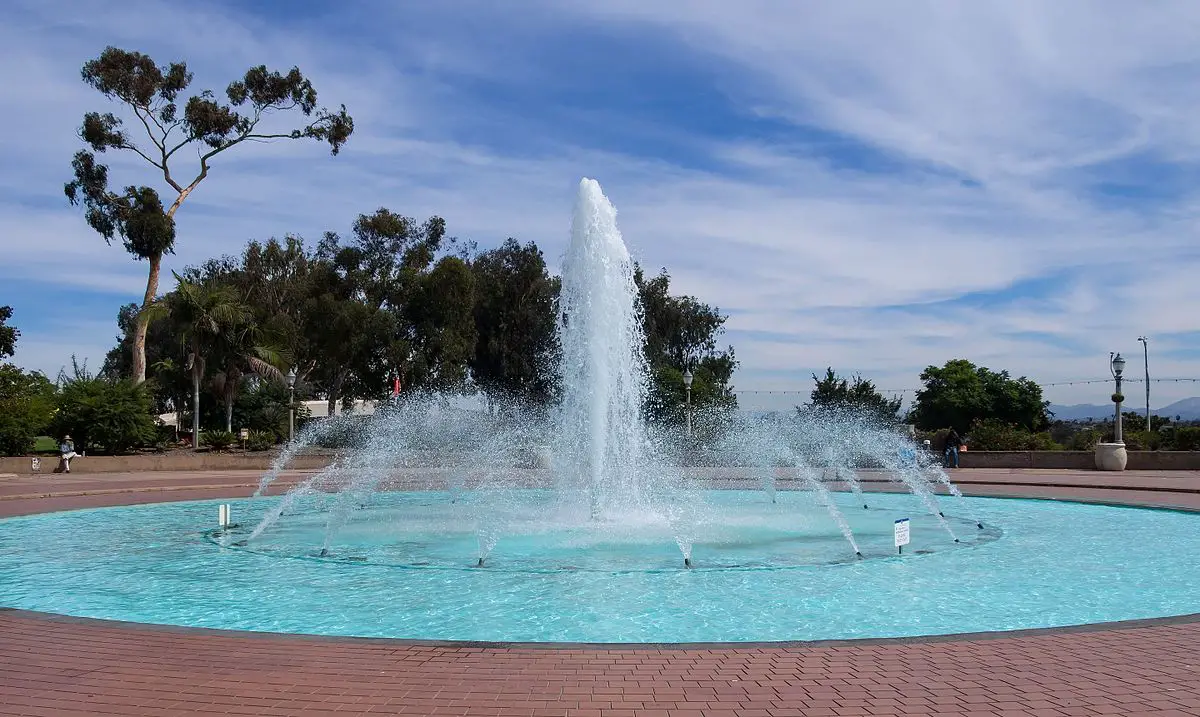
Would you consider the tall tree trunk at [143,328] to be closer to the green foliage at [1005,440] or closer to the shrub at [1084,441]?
the green foliage at [1005,440]

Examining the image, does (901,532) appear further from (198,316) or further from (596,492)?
(198,316)

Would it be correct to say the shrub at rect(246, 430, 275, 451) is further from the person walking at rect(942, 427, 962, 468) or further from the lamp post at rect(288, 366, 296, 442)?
the person walking at rect(942, 427, 962, 468)

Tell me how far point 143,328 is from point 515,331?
64.6ft

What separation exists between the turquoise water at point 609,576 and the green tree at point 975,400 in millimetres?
47865

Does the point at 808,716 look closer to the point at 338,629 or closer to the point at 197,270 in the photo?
the point at 338,629

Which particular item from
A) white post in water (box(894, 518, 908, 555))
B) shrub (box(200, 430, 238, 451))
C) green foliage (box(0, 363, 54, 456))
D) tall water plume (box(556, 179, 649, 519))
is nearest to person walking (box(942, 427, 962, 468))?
tall water plume (box(556, 179, 649, 519))

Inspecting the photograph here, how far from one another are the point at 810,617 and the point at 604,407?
823 centimetres

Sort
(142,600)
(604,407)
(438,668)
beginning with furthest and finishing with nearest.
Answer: (604,407) → (142,600) → (438,668)

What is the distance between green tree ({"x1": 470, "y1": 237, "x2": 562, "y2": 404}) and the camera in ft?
178

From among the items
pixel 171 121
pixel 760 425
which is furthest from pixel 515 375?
pixel 171 121

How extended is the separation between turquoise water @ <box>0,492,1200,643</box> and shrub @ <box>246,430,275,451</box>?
22262mm

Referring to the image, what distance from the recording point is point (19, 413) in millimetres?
32312

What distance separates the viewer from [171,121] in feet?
151

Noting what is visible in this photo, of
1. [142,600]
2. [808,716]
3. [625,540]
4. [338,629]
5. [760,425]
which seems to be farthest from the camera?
[760,425]
